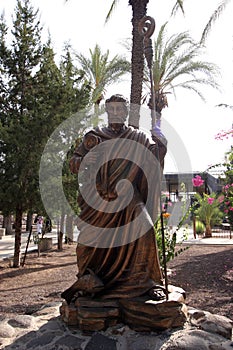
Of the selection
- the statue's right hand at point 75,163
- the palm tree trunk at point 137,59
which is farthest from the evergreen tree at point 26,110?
the statue's right hand at point 75,163

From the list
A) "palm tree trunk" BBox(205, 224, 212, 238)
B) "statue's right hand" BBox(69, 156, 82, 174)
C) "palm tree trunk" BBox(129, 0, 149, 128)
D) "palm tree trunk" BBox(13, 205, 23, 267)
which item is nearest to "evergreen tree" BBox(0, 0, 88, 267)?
"palm tree trunk" BBox(13, 205, 23, 267)

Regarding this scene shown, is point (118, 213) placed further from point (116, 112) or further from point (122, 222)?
point (116, 112)

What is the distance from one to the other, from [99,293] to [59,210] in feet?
28.3

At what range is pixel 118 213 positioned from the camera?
3.62 meters

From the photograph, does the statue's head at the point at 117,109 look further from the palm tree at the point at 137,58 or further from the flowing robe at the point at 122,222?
the palm tree at the point at 137,58

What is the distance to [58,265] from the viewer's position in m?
10.5

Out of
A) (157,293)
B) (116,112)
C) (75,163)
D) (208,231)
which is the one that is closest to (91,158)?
(75,163)

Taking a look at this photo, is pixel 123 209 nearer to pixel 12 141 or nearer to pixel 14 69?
pixel 12 141

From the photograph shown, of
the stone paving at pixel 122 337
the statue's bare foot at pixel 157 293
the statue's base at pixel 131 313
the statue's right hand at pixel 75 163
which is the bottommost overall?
the stone paving at pixel 122 337

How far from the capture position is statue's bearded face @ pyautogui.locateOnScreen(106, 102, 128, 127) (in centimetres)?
376

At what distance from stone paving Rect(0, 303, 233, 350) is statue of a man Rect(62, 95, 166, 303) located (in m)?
0.33

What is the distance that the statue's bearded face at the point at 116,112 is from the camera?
148 inches

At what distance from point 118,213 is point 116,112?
3.51 ft

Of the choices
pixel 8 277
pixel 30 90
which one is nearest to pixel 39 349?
pixel 8 277
